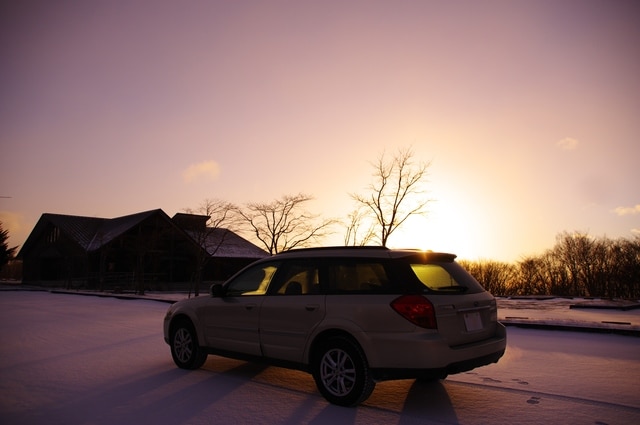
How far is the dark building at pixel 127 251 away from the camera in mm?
36875

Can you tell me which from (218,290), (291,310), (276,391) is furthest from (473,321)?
(218,290)

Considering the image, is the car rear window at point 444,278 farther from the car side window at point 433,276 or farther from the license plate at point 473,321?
the license plate at point 473,321

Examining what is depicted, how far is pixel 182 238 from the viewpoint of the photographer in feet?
133

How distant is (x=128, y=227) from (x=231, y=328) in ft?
111

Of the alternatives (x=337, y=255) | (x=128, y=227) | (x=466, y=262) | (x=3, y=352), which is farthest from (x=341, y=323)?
(x=466, y=262)

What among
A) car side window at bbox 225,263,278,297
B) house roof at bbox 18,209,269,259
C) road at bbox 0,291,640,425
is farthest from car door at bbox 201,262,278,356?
house roof at bbox 18,209,269,259

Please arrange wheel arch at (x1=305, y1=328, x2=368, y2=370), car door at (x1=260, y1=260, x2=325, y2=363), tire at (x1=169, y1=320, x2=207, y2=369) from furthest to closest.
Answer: tire at (x1=169, y1=320, x2=207, y2=369)
car door at (x1=260, y1=260, x2=325, y2=363)
wheel arch at (x1=305, y1=328, x2=368, y2=370)

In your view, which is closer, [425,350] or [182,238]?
[425,350]

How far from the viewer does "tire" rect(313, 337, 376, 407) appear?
4879 mm

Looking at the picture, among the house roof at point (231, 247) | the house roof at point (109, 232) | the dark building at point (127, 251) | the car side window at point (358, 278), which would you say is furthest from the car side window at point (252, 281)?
the house roof at point (231, 247)

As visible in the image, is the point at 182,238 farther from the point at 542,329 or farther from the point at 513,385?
the point at 513,385

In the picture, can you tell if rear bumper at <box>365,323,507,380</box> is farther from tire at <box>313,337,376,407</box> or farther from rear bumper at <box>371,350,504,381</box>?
tire at <box>313,337,376,407</box>

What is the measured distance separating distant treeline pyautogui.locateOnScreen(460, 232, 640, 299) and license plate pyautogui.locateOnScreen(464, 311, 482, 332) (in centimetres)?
3478

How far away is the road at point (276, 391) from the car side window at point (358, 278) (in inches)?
50.4
